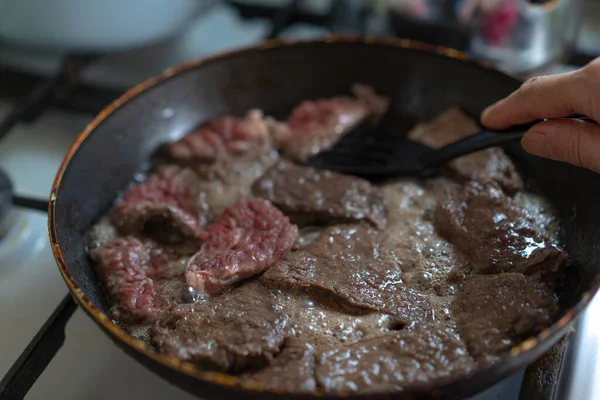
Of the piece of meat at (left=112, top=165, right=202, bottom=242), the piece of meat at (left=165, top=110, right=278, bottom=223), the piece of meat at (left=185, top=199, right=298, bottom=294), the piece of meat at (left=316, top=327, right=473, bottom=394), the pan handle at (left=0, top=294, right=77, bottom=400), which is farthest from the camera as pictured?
the piece of meat at (left=165, top=110, right=278, bottom=223)

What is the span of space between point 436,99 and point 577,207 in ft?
→ 1.42

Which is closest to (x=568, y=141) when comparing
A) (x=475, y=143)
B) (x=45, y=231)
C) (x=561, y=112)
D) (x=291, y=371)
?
(x=561, y=112)

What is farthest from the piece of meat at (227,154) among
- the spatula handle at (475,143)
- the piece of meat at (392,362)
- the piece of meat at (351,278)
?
the piece of meat at (392,362)

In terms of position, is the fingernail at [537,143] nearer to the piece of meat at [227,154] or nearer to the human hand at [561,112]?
the human hand at [561,112]

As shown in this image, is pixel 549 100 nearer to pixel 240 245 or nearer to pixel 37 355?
pixel 240 245

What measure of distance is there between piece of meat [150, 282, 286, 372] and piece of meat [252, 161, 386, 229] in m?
0.23

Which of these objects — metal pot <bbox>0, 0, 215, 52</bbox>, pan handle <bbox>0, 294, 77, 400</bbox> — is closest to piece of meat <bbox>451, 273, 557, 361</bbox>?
pan handle <bbox>0, 294, 77, 400</bbox>

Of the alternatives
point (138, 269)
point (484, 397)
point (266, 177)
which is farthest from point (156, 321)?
point (484, 397)

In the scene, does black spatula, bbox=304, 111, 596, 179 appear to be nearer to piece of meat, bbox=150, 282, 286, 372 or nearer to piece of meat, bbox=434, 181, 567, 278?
piece of meat, bbox=434, 181, 567, 278

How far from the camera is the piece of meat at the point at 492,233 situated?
37.3 inches

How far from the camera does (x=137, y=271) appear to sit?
3.34 ft

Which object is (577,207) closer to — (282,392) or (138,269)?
(282,392)

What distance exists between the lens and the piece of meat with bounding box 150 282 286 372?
83 centimetres

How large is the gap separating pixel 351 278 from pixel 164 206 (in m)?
0.40
